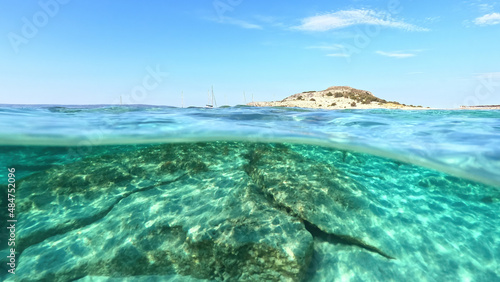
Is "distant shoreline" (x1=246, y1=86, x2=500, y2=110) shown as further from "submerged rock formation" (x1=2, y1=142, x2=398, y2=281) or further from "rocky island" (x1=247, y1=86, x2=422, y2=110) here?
"submerged rock formation" (x1=2, y1=142, x2=398, y2=281)

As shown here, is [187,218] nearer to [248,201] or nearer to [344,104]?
[248,201]

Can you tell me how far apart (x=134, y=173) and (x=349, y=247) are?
6511 mm

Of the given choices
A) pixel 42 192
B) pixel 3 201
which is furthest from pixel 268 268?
pixel 3 201

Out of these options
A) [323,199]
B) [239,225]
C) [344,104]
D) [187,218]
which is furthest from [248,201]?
[344,104]

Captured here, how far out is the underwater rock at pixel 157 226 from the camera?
4535 millimetres

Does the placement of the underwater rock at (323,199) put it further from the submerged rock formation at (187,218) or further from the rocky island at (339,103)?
the rocky island at (339,103)

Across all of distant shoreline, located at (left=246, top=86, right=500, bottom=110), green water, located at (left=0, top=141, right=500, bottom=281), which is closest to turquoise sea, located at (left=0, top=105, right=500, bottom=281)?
green water, located at (left=0, top=141, right=500, bottom=281)

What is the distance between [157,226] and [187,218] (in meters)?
0.69

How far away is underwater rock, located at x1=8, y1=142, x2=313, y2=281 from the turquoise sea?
0.03m

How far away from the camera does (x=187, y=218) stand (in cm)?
555

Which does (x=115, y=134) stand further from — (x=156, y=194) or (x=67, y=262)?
(x=67, y=262)

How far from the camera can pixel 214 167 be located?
8.32m

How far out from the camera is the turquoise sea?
4852mm

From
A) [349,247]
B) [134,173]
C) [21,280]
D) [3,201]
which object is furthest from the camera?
[134,173]
